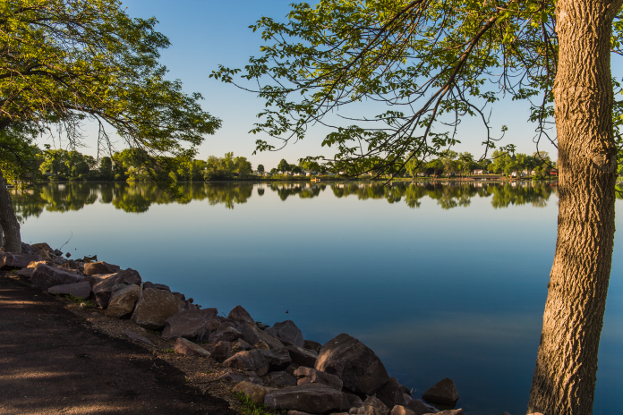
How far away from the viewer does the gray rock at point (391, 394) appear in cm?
598

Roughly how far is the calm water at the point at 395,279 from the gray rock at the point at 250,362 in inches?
119

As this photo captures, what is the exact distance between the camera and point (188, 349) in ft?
18.8

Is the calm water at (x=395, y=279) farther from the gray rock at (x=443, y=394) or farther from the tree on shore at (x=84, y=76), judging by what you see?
the tree on shore at (x=84, y=76)

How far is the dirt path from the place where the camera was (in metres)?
4.13

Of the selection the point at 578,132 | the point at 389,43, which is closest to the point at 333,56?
the point at 389,43

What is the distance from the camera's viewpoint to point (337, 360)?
5.98 m

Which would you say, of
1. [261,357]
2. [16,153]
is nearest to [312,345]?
[261,357]

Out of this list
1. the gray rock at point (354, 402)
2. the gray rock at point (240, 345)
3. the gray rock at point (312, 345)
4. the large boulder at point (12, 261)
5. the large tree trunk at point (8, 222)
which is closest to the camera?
the gray rock at point (354, 402)

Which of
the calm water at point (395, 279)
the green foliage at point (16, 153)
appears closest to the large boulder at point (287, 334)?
the calm water at point (395, 279)

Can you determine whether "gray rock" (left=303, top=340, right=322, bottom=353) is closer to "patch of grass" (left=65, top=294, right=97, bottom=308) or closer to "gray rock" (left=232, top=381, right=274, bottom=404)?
"gray rock" (left=232, top=381, right=274, bottom=404)

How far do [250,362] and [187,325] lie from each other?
64.7 inches

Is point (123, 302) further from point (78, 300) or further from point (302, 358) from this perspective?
point (302, 358)

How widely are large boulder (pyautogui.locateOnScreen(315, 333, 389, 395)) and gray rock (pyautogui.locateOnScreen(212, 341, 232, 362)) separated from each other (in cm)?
146

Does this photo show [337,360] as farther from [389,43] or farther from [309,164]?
[389,43]
